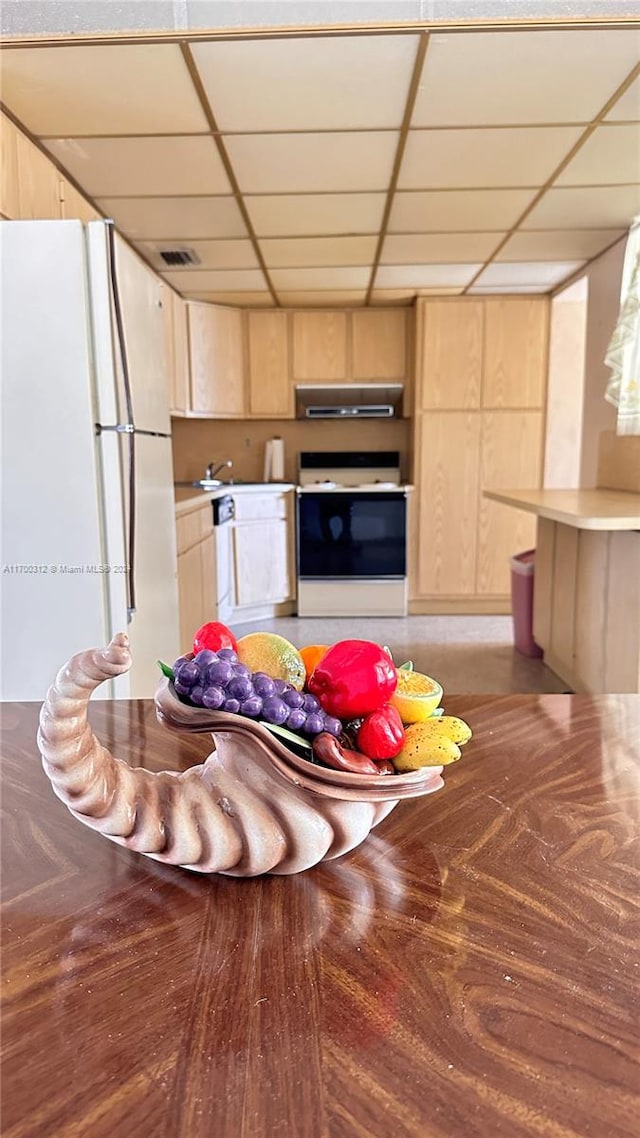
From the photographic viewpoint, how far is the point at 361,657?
1.83ft

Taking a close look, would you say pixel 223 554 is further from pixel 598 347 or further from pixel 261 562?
pixel 598 347

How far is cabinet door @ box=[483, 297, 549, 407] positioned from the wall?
1.79ft

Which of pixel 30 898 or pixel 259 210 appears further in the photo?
pixel 259 210

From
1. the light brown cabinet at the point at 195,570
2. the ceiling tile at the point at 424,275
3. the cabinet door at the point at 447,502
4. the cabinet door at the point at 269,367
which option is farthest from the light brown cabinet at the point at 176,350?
the cabinet door at the point at 447,502

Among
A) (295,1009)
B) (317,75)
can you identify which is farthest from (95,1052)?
(317,75)

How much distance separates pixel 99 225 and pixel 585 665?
93.5 inches

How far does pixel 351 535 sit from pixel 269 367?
133cm

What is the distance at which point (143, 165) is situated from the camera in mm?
2643

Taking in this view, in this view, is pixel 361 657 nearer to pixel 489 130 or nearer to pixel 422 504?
pixel 489 130

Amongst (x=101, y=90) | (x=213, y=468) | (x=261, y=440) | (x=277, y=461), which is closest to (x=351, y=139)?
(x=101, y=90)

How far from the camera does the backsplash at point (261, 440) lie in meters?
5.31

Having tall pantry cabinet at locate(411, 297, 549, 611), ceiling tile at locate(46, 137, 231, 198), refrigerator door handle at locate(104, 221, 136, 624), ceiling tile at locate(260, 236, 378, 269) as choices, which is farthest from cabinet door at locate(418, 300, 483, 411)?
refrigerator door handle at locate(104, 221, 136, 624)

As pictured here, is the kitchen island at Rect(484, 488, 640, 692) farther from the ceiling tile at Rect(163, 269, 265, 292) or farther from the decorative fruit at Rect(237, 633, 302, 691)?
the ceiling tile at Rect(163, 269, 265, 292)

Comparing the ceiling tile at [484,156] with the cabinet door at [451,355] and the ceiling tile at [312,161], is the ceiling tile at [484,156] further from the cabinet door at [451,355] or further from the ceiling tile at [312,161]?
the cabinet door at [451,355]
